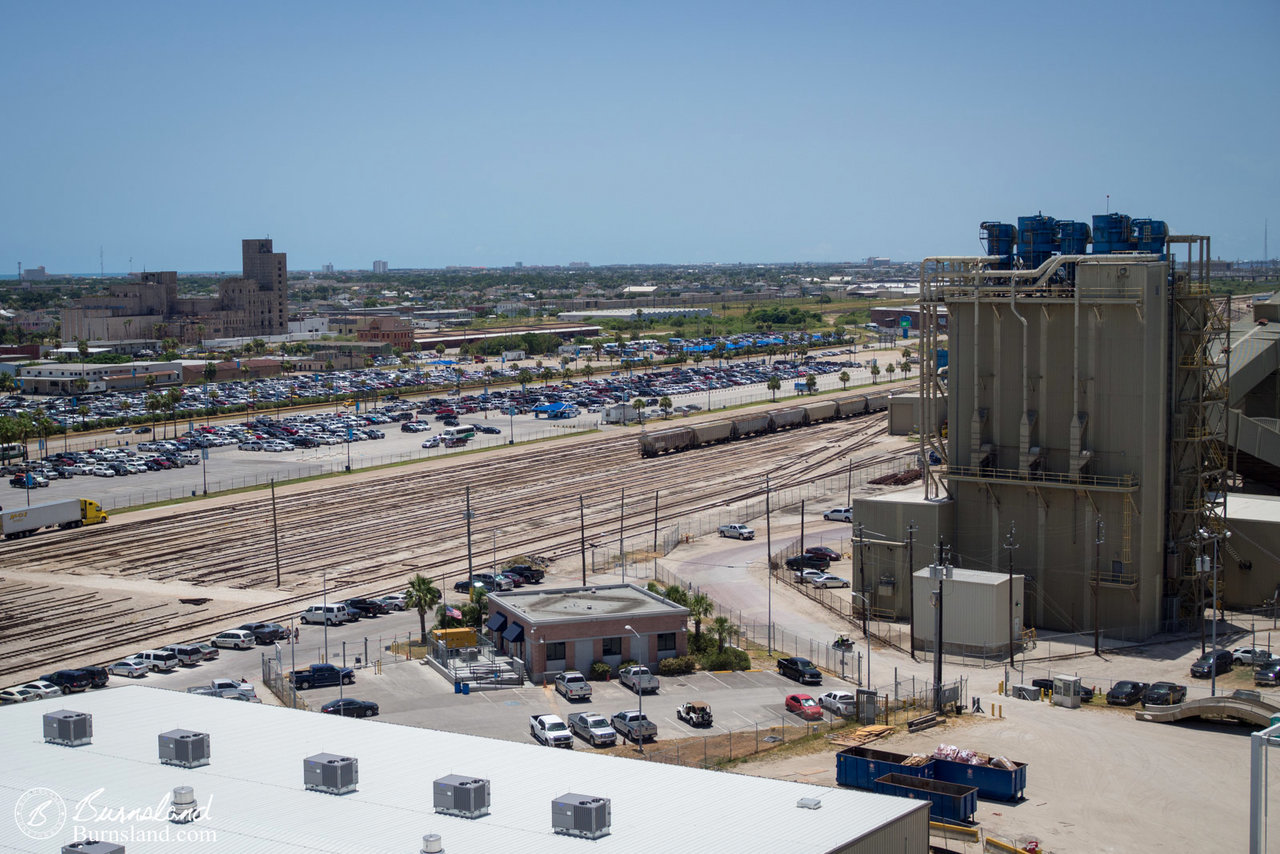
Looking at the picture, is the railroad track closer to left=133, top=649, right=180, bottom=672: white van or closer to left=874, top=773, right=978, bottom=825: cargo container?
left=133, top=649, right=180, bottom=672: white van

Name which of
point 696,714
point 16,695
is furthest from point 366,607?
point 696,714

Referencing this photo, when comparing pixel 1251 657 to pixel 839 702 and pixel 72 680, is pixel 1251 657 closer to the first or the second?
pixel 839 702

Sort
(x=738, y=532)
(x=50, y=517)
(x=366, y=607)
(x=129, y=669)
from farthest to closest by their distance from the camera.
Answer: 1. (x=50, y=517)
2. (x=738, y=532)
3. (x=366, y=607)
4. (x=129, y=669)

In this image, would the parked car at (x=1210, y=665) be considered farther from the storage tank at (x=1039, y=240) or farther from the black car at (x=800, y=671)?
the storage tank at (x=1039, y=240)

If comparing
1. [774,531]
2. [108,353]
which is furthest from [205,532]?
[108,353]

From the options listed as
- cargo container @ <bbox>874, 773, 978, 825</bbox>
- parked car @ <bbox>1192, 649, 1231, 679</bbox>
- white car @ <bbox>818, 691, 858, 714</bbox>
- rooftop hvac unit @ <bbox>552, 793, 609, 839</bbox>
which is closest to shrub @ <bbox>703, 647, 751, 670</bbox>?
white car @ <bbox>818, 691, 858, 714</bbox>

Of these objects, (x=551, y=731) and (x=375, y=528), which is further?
(x=375, y=528)

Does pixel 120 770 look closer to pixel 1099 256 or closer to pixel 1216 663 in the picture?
pixel 1216 663
